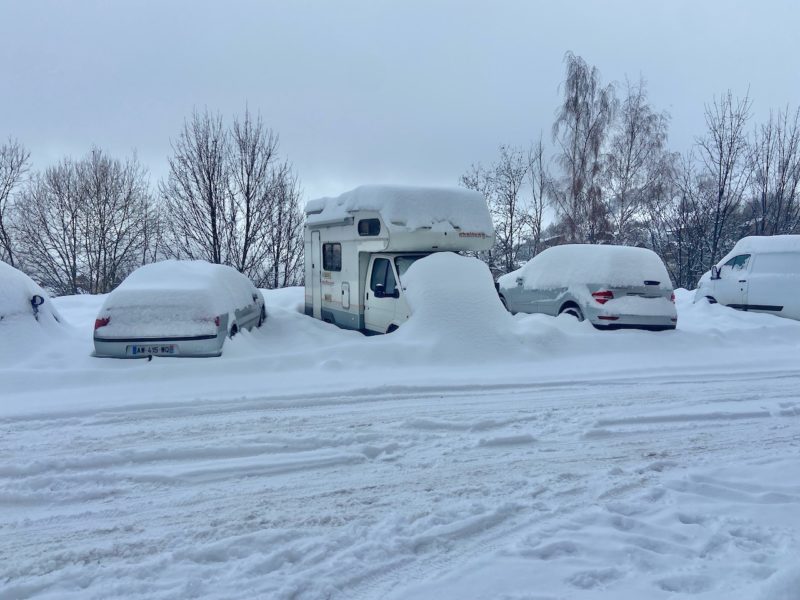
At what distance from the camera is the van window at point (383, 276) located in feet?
31.7

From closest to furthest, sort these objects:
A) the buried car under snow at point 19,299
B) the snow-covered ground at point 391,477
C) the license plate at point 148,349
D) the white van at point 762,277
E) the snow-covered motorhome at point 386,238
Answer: the snow-covered ground at point 391,477
the license plate at point 148,349
the buried car under snow at point 19,299
the snow-covered motorhome at point 386,238
the white van at point 762,277

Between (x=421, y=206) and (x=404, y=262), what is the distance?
39.9 inches

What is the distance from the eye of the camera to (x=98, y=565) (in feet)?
9.84

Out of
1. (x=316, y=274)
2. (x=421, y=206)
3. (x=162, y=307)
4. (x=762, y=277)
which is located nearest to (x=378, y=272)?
(x=421, y=206)

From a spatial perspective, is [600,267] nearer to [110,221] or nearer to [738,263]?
[738,263]

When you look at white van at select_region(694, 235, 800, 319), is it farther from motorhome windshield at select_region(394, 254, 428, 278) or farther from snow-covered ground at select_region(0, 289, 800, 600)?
motorhome windshield at select_region(394, 254, 428, 278)

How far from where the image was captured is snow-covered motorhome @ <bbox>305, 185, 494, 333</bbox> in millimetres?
9539

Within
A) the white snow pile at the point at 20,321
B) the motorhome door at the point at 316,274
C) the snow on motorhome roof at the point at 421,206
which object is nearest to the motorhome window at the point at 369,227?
the snow on motorhome roof at the point at 421,206

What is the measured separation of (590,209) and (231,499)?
2573cm

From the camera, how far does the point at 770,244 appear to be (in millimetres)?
12688

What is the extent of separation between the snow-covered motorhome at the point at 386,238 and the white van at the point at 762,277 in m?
6.70

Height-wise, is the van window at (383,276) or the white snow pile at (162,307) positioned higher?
the van window at (383,276)

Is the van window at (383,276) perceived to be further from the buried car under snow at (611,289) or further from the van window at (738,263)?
the van window at (738,263)

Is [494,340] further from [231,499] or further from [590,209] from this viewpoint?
[590,209]
